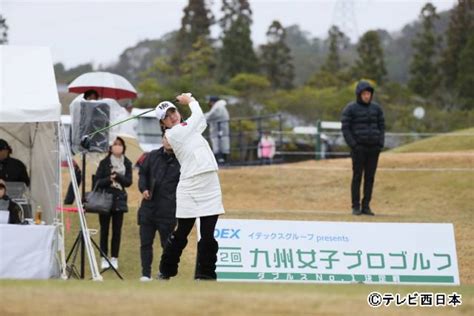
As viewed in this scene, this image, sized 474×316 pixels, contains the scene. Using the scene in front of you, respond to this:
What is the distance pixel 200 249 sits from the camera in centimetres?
958

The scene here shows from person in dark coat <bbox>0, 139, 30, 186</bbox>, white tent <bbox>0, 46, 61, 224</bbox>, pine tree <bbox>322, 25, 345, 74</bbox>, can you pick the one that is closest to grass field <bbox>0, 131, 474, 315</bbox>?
white tent <bbox>0, 46, 61, 224</bbox>

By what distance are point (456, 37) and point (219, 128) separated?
1312 inches

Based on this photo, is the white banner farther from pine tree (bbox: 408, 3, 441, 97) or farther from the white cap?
pine tree (bbox: 408, 3, 441, 97)

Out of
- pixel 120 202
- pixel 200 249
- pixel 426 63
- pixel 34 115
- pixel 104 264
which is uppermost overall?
pixel 426 63

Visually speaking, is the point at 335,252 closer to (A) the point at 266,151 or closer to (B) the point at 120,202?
(B) the point at 120,202

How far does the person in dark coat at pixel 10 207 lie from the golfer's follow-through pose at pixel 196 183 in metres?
3.03

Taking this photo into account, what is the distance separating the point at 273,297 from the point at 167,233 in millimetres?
4843

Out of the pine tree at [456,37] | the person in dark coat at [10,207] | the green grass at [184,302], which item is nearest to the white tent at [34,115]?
the person in dark coat at [10,207]

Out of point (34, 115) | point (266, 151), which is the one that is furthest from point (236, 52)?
point (34, 115)

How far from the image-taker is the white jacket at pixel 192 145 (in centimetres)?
952

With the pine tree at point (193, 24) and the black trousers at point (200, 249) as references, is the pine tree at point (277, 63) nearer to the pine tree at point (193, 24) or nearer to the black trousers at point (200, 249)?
the pine tree at point (193, 24)

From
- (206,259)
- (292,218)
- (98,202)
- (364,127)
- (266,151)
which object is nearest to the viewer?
(206,259)

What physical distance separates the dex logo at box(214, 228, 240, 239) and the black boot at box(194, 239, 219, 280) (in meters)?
2.11

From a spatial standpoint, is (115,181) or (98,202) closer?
(98,202)
